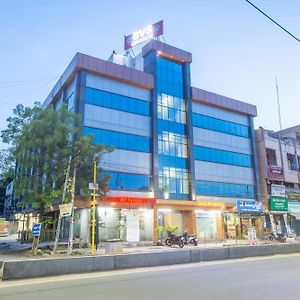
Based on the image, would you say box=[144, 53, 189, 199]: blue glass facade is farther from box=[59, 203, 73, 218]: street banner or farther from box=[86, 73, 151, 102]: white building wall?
box=[59, 203, 73, 218]: street banner

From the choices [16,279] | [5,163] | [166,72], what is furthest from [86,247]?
[166,72]

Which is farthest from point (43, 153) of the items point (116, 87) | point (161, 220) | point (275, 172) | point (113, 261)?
point (275, 172)

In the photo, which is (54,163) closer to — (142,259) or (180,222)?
(142,259)

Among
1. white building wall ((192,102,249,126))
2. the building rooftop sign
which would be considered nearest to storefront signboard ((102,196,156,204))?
white building wall ((192,102,249,126))

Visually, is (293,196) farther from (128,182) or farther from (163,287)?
(163,287)

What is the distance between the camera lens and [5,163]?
2319 centimetres

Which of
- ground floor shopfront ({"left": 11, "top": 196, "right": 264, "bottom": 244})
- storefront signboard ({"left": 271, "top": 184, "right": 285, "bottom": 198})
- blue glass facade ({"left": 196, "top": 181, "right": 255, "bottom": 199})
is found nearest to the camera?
ground floor shopfront ({"left": 11, "top": 196, "right": 264, "bottom": 244})

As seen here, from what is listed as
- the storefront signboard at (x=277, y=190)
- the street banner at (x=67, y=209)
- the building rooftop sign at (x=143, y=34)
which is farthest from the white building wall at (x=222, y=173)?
the street banner at (x=67, y=209)

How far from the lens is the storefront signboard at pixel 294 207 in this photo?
4609 cm

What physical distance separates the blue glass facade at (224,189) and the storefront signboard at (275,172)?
11.5 feet

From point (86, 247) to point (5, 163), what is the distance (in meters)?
8.82

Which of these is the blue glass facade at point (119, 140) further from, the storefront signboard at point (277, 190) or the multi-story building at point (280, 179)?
the storefront signboard at point (277, 190)

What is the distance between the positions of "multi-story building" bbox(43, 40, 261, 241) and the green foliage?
6.43 meters

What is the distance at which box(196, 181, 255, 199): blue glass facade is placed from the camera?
1558 inches
